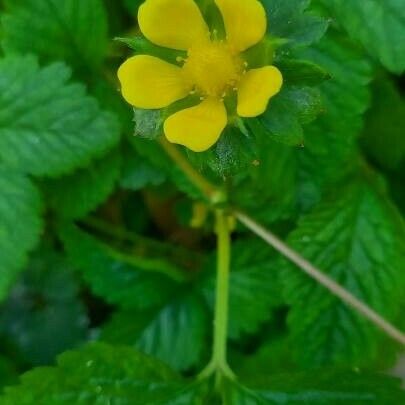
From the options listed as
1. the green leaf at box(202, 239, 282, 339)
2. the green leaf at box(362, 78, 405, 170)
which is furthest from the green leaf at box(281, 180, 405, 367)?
the green leaf at box(362, 78, 405, 170)

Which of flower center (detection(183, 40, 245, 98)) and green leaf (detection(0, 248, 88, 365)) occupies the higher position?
flower center (detection(183, 40, 245, 98))

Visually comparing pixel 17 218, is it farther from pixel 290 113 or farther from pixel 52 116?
pixel 290 113

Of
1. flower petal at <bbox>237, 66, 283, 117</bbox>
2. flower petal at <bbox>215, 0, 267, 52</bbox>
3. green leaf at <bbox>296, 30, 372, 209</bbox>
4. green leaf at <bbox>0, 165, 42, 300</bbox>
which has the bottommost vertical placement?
green leaf at <bbox>0, 165, 42, 300</bbox>

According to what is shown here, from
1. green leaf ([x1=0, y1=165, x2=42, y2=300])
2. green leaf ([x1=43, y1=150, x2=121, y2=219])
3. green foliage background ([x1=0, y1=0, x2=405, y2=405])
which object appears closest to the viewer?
green foliage background ([x1=0, y1=0, x2=405, y2=405])

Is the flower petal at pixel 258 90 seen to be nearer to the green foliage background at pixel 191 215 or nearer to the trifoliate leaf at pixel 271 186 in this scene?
the green foliage background at pixel 191 215

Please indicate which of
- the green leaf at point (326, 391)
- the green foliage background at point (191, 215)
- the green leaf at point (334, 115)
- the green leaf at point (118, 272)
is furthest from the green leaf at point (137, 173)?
the green leaf at point (326, 391)

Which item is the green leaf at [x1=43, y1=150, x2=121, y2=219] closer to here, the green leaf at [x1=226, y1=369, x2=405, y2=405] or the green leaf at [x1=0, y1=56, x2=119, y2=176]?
the green leaf at [x1=0, y1=56, x2=119, y2=176]

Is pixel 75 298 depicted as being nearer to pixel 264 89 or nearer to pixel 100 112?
pixel 100 112
